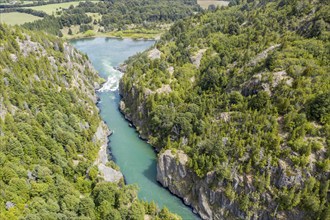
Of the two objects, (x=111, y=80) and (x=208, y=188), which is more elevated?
(x=208, y=188)

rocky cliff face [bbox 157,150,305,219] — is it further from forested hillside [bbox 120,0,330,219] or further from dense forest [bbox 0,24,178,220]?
dense forest [bbox 0,24,178,220]

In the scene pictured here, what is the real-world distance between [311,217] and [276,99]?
92.8 feet

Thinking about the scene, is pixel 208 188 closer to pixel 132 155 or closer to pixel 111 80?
pixel 132 155

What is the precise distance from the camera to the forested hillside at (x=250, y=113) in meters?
58.3

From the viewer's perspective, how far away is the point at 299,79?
68.2 meters

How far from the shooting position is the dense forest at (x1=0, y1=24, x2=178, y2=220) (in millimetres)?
56188

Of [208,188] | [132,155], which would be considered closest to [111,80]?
[132,155]

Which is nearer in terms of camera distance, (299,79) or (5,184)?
(5,184)

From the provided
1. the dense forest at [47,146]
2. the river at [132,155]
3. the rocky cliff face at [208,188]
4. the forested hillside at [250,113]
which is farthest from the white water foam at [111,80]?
the rocky cliff face at [208,188]

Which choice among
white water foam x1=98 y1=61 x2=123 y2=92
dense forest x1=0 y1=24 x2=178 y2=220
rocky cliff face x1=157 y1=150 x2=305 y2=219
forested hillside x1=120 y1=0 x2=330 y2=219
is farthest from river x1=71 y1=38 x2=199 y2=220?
dense forest x1=0 y1=24 x2=178 y2=220

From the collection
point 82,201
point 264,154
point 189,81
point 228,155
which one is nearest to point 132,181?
point 82,201

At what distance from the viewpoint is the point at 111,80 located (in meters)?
142

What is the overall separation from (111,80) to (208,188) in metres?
91.6

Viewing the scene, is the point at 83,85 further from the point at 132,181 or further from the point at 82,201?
the point at 82,201
